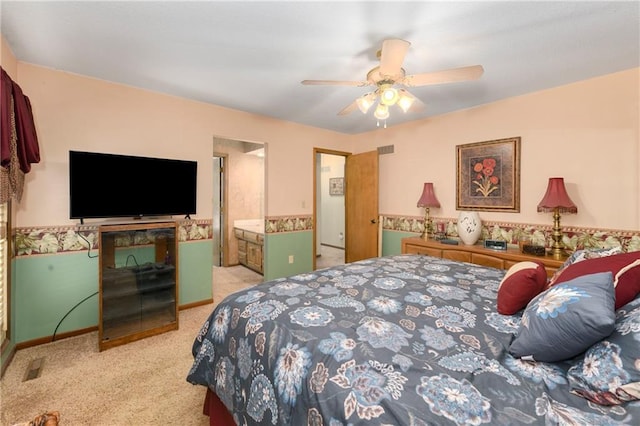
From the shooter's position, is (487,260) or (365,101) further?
(487,260)

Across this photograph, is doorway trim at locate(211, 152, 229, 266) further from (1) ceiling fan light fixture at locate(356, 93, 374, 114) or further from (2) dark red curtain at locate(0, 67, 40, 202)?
(1) ceiling fan light fixture at locate(356, 93, 374, 114)

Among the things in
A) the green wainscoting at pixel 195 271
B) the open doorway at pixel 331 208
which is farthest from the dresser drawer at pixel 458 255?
the open doorway at pixel 331 208

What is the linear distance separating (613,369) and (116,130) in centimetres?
372

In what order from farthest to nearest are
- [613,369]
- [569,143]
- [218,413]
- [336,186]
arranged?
[336,186]
[569,143]
[218,413]
[613,369]

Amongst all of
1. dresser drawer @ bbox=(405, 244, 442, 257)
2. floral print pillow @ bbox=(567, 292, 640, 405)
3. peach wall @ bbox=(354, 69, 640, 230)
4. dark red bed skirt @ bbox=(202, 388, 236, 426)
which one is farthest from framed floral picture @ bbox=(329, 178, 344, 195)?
floral print pillow @ bbox=(567, 292, 640, 405)

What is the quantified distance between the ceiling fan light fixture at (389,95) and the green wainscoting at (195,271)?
101 inches

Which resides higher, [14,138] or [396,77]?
[396,77]

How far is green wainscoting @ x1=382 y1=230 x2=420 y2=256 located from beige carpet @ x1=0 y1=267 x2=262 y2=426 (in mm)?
2916

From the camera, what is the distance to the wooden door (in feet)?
14.5

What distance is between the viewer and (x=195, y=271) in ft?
10.8

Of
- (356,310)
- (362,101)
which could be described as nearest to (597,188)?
(362,101)

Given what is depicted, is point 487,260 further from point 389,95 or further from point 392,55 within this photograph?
point 392,55

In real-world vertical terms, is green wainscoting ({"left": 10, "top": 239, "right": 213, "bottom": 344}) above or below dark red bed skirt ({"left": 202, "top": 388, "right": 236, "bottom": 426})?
above

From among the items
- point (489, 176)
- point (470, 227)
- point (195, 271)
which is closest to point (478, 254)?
point (470, 227)
